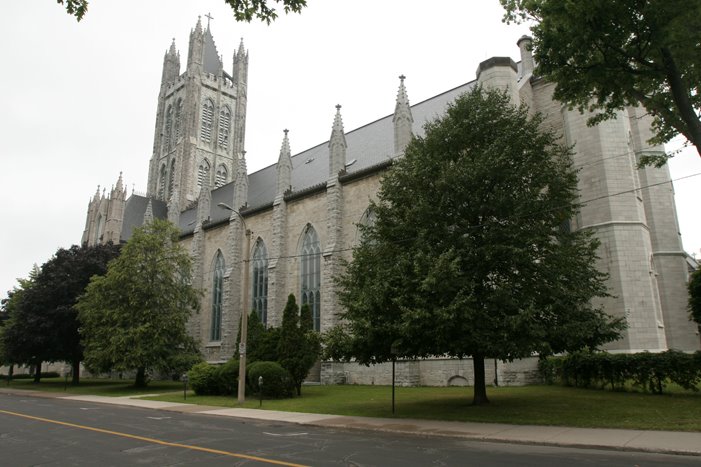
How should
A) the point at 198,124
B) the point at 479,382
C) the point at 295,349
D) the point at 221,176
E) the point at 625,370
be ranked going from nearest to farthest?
the point at 479,382
the point at 625,370
the point at 295,349
the point at 198,124
the point at 221,176

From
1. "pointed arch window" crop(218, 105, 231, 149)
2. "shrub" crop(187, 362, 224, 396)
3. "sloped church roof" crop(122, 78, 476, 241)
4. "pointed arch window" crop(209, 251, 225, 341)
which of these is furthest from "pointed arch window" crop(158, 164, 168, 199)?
"shrub" crop(187, 362, 224, 396)

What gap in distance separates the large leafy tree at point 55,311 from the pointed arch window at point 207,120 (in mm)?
22490

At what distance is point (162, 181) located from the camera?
2338 inches

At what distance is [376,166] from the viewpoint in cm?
2895

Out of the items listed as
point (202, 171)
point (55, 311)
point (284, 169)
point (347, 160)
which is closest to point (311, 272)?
point (284, 169)

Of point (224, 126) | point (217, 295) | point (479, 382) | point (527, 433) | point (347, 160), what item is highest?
point (224, 126)

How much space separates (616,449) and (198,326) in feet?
119

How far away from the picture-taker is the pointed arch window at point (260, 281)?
35.9 m

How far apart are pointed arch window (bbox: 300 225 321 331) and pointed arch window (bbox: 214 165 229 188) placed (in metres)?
26.5

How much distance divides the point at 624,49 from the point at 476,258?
23.1 feet

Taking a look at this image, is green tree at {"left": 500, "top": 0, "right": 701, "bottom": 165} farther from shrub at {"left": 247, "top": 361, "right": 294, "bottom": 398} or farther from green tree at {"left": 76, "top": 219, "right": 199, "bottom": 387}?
green tree at {"left": 76, "top": 219, "right": 199, "bottom": 387}

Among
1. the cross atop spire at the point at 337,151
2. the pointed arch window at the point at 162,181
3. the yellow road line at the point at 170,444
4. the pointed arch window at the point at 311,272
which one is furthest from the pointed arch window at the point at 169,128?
the yellow road line at the point at 170,444

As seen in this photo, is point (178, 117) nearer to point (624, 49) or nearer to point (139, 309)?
point (139, 309)

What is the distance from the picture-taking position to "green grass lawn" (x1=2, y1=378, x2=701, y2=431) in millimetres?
12289
